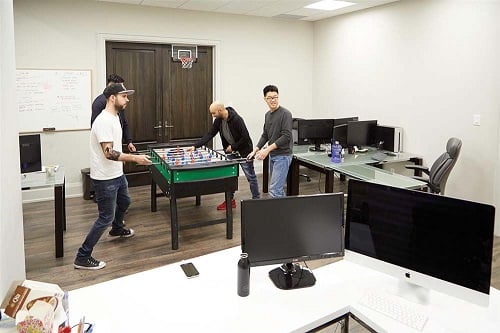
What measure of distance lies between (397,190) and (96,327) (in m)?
1.39

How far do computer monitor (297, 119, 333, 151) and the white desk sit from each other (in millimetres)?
3967

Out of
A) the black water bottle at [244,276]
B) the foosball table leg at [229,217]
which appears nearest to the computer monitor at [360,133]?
the foosball table leg at [229,217]

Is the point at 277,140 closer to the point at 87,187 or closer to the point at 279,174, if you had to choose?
the point at 279,174

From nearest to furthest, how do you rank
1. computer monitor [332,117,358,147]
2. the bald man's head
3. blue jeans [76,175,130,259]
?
blue jeans [76,175,130,259]
the bald man's head
computer monitor [332,117,358,147]

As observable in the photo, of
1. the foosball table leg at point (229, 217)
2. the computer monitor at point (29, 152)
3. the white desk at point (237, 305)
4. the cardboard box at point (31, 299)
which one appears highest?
the computer monitor at point (29, 152)

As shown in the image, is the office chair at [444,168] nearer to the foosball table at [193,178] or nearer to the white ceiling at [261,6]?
the foosball table at [193,178]

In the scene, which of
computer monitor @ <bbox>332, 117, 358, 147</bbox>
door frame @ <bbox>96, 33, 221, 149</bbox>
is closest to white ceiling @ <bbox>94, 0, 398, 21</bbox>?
door frame @ <bbox>96, 33, 221, 149</bbox>

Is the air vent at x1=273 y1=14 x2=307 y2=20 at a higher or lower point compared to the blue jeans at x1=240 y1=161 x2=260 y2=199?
higher

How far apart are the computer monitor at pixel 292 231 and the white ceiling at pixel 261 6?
4502mm

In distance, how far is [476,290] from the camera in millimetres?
1604

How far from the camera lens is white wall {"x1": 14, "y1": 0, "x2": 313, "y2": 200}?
5.46 m

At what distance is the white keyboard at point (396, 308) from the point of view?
64.4 inches

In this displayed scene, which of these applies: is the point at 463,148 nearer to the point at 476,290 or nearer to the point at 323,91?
the point at 323,91

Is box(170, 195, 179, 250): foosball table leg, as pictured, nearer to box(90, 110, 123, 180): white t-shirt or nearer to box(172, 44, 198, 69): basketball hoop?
box(90, 110, 123, 180): white t-shirt
